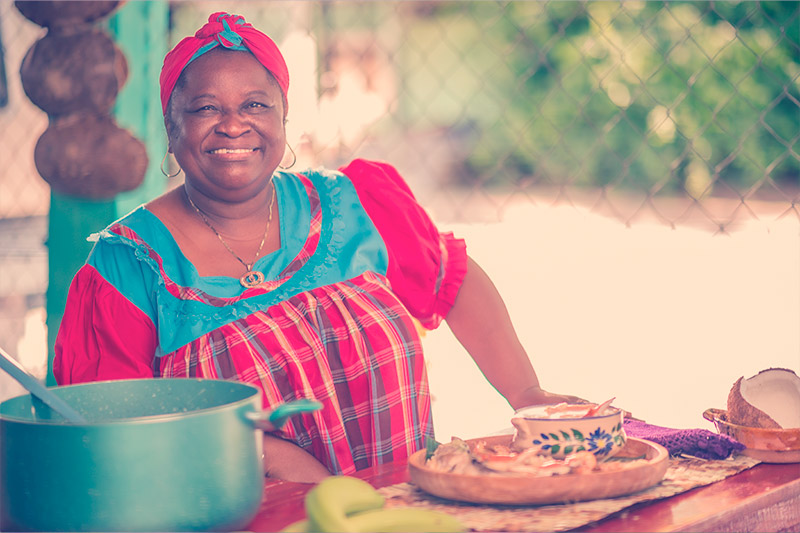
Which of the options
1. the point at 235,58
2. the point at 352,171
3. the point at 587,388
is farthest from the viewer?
the point at 587,388

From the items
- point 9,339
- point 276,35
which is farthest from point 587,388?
point 9,339

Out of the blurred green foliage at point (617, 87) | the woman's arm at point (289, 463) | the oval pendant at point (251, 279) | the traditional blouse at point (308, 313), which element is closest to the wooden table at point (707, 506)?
the woman's arm at point (289, 463)

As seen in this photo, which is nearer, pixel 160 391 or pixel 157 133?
pixel 160 391

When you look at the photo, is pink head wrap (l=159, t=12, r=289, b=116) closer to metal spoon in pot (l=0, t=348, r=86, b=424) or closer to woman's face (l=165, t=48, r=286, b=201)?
woman's face (l=165, t=48, r=286, b=201)

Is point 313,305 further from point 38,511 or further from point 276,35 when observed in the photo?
point 276,35

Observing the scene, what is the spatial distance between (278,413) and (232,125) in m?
0.93

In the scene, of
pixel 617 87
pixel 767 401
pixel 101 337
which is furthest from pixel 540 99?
pixel 767 401

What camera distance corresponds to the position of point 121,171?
2480mm

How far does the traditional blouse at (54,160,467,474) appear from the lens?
1.67m

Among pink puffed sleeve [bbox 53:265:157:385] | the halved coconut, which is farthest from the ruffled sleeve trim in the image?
the halved coconut

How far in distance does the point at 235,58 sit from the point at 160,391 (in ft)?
2.82

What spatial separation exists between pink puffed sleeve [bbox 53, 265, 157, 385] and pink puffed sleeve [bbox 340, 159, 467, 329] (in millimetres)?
538

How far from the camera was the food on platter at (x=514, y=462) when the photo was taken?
1.10 m

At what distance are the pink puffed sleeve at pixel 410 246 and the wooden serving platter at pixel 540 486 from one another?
0.86m
